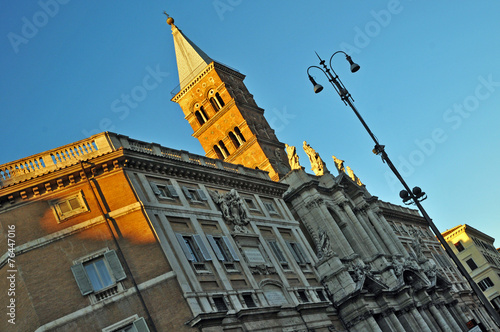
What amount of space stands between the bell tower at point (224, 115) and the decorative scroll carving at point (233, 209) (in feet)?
68.1

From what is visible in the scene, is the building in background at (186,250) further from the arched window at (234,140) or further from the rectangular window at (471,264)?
the rectangular window at (471,264)

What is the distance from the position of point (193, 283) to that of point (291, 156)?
969 inches

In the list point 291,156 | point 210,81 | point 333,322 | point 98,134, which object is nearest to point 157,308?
point 98,134

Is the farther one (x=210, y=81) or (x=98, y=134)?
(x=210, y=81)

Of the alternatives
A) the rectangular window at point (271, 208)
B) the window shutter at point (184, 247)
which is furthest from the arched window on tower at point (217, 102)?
the window shutter at point (184, 247)

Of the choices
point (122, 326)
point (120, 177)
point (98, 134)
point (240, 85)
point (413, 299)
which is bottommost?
point (413, 299)

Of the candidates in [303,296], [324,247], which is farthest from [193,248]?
[324,247]

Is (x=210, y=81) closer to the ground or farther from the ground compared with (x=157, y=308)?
farther from the ground

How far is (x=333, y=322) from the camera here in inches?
1628

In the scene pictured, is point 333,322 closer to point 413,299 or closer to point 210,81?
point 413,299

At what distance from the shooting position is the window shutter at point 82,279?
28219 mm

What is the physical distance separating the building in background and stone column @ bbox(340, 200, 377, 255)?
12cm

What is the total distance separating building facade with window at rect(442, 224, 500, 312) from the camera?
95.3m

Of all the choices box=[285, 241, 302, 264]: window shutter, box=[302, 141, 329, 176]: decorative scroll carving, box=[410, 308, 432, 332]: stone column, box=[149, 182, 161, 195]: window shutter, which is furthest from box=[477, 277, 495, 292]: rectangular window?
box=[149, 182, 161, 195]: window shutter
